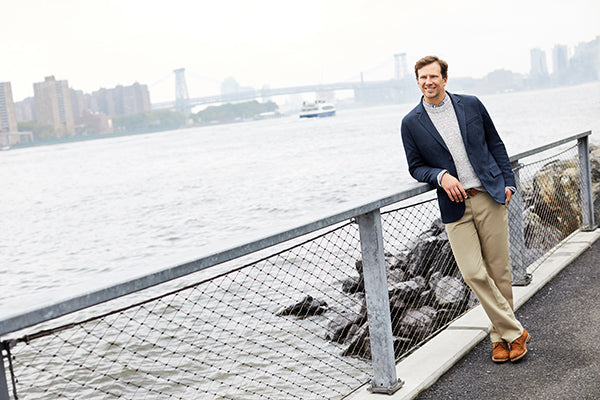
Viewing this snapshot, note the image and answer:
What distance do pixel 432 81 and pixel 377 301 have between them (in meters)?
1.10

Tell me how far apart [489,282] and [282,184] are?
28791 mm

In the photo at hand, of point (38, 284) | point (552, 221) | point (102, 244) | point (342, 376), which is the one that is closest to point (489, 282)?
point (342, 376)

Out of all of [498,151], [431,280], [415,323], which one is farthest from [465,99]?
[431,280]

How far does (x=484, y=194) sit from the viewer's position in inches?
139

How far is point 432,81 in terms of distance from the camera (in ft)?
11.2

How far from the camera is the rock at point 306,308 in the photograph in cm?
804

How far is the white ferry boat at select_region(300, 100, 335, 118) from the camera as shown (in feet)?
440

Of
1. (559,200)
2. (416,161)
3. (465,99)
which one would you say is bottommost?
(559,200)

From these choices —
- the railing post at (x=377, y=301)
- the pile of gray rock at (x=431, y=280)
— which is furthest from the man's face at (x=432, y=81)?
the pile of gray rock at (x=431, y=280)

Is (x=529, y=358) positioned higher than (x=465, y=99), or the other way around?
(x=465, y=99)

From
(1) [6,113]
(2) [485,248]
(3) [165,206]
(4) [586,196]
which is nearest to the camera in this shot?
(2) [485,248]

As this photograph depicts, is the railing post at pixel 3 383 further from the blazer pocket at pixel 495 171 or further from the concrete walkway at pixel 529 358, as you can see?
the blazer pocket at pixel 495 171

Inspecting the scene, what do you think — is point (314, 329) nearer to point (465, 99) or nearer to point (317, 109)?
point (465, 99)

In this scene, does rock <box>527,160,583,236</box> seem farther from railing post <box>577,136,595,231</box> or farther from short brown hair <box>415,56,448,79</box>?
short brown hair <box>415,56,448,79</box>
